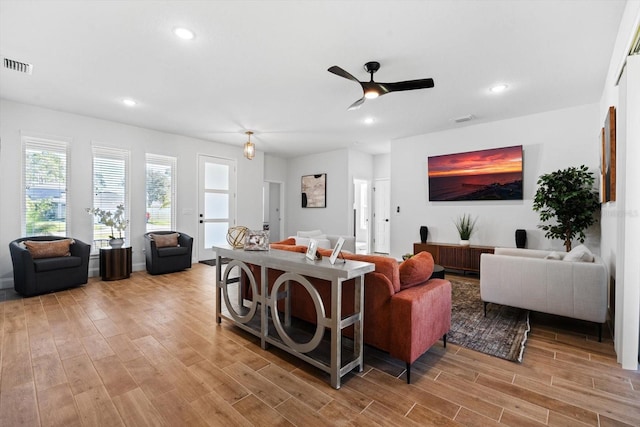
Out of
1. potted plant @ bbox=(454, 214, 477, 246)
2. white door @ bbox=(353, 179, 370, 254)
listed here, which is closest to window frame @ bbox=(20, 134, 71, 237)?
white door @ bbox=(353, 179, 370, 254)

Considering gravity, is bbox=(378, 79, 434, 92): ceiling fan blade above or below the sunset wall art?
above

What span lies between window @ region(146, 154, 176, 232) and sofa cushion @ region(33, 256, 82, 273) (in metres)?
1.55

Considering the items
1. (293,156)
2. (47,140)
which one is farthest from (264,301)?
(293,156)

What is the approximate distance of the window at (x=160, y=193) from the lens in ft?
18.8

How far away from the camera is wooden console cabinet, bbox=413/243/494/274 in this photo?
4.95 meters

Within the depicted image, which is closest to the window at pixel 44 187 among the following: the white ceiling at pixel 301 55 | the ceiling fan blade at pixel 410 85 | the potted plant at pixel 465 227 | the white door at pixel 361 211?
the white ceiling at pixel 301 55

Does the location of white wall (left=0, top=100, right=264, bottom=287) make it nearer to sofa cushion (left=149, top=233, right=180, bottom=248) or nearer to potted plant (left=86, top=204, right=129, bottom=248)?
potted plant (left=86, top=204, right=129, bottom=248)

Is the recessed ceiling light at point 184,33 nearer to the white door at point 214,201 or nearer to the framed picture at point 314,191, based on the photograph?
the white door at point 214,201

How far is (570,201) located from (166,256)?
6.30 metres

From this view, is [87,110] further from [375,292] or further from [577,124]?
[577,124]

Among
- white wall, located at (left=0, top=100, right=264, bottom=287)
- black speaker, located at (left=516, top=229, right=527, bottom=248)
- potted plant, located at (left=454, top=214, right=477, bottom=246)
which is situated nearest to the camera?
white wall, located at (left=0, top=100, right=264, bottom=287)

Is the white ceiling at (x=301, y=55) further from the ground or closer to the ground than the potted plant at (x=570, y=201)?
further from the ground

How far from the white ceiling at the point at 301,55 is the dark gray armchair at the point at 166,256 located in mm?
2240

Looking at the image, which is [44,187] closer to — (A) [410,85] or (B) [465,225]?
(A) [410,85]
